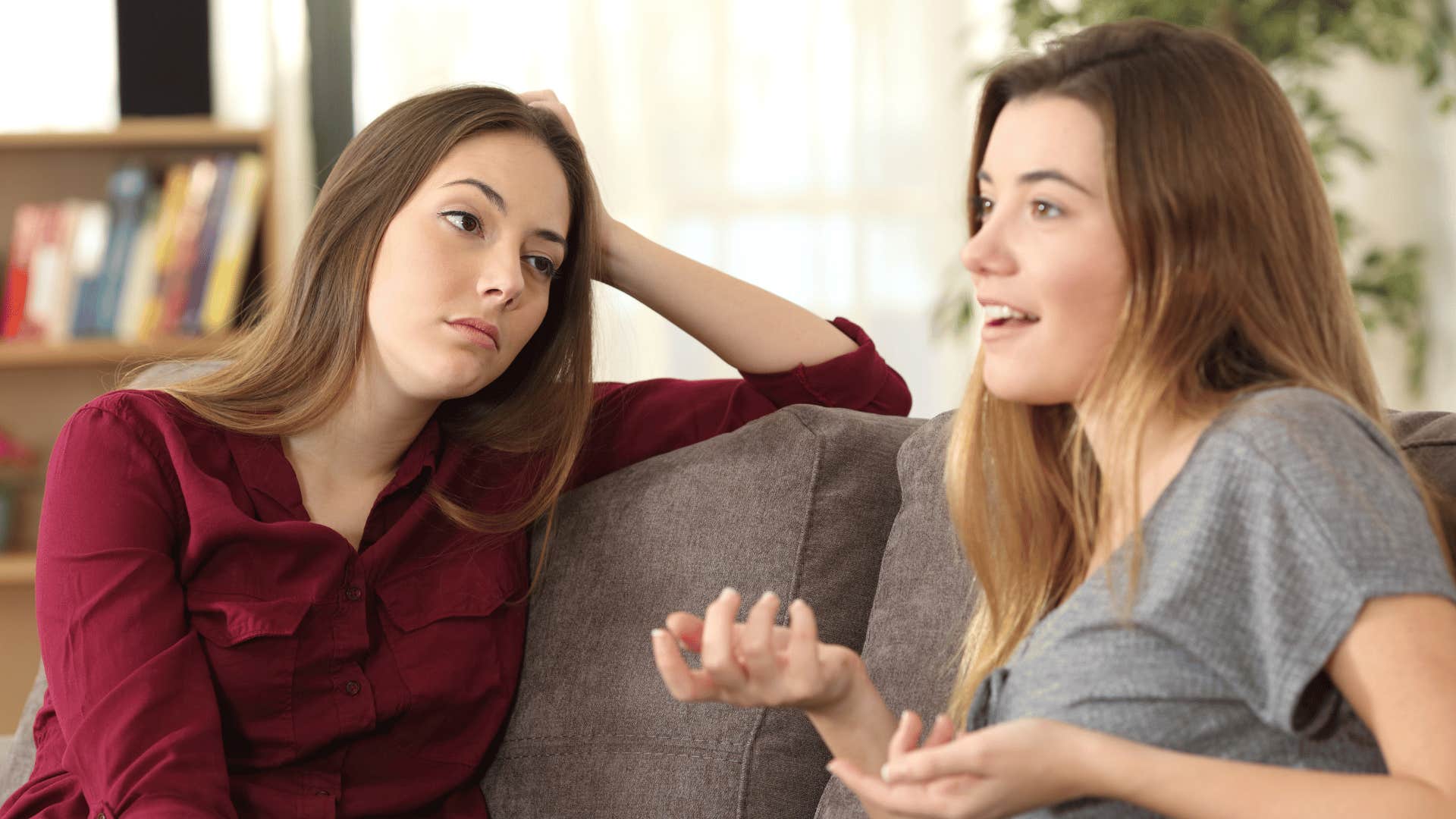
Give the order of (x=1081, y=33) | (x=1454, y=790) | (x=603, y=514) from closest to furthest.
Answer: (x=1454, y=790)
(x=1081, y=33)
(x=603, y=514)

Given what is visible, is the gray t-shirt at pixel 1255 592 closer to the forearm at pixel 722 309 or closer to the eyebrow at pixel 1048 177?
the eyebrow at pixel 1048 177

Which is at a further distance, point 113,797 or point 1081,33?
point 113,797

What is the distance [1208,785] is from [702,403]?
3.22 ft

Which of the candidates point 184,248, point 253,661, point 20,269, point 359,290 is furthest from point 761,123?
point 253,661

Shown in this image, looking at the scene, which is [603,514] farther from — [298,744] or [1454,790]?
[1454,790]

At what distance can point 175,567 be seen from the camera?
4.57 feet

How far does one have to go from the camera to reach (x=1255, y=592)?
2.92 feet

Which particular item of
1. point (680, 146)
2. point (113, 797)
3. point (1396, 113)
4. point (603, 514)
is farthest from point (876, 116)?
point (113, 797)

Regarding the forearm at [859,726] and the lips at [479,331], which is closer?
the forearm at [859,726]

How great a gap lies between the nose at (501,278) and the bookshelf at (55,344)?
5.81ft

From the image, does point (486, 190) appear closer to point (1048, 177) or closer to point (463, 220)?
point (463, 220)

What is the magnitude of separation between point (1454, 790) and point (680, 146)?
2908 mm

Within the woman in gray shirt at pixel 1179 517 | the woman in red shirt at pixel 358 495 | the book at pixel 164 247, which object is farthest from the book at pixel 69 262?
the woman in gray shirt at pixel 1179 517

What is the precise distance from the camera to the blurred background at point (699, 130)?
319 centimetres
